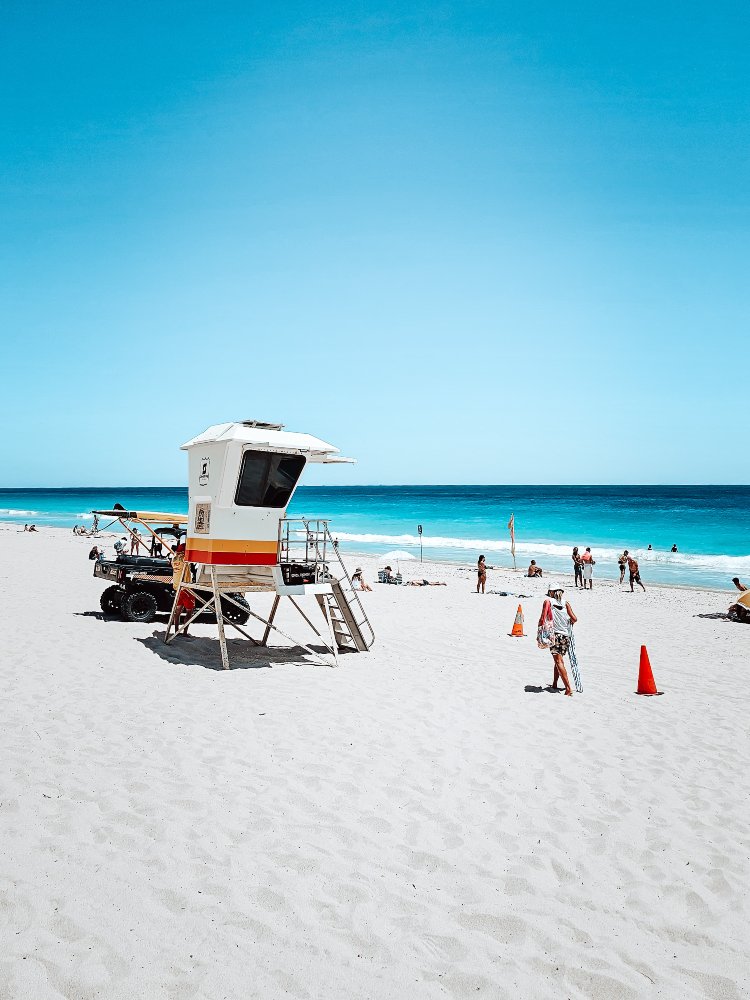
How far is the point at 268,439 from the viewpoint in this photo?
11922 millimetres

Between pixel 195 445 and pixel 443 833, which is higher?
pixel 195 445

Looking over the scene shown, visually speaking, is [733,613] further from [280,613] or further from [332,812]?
[332,812]

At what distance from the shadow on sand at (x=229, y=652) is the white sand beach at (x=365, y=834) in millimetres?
444

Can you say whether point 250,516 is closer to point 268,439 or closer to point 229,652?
point 268,439

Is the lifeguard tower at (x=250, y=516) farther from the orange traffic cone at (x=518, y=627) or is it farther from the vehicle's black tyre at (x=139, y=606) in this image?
the orange traffic cone at (x=518, y=627)

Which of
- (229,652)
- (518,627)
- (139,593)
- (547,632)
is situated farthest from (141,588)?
(547,632)

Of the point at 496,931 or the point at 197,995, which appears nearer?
Answer: the point at 197,995

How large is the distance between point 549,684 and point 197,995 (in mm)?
8235

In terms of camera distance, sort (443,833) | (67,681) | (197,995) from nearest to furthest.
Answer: (197,995)
(443,833)
(67,681)

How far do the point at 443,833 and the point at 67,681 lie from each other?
6.88 m

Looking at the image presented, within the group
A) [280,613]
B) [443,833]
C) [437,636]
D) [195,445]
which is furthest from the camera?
[280,613]

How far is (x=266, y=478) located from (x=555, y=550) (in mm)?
38127

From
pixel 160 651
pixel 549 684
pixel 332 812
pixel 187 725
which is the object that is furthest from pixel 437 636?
pixel 332 812

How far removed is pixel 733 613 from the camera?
18703mm
